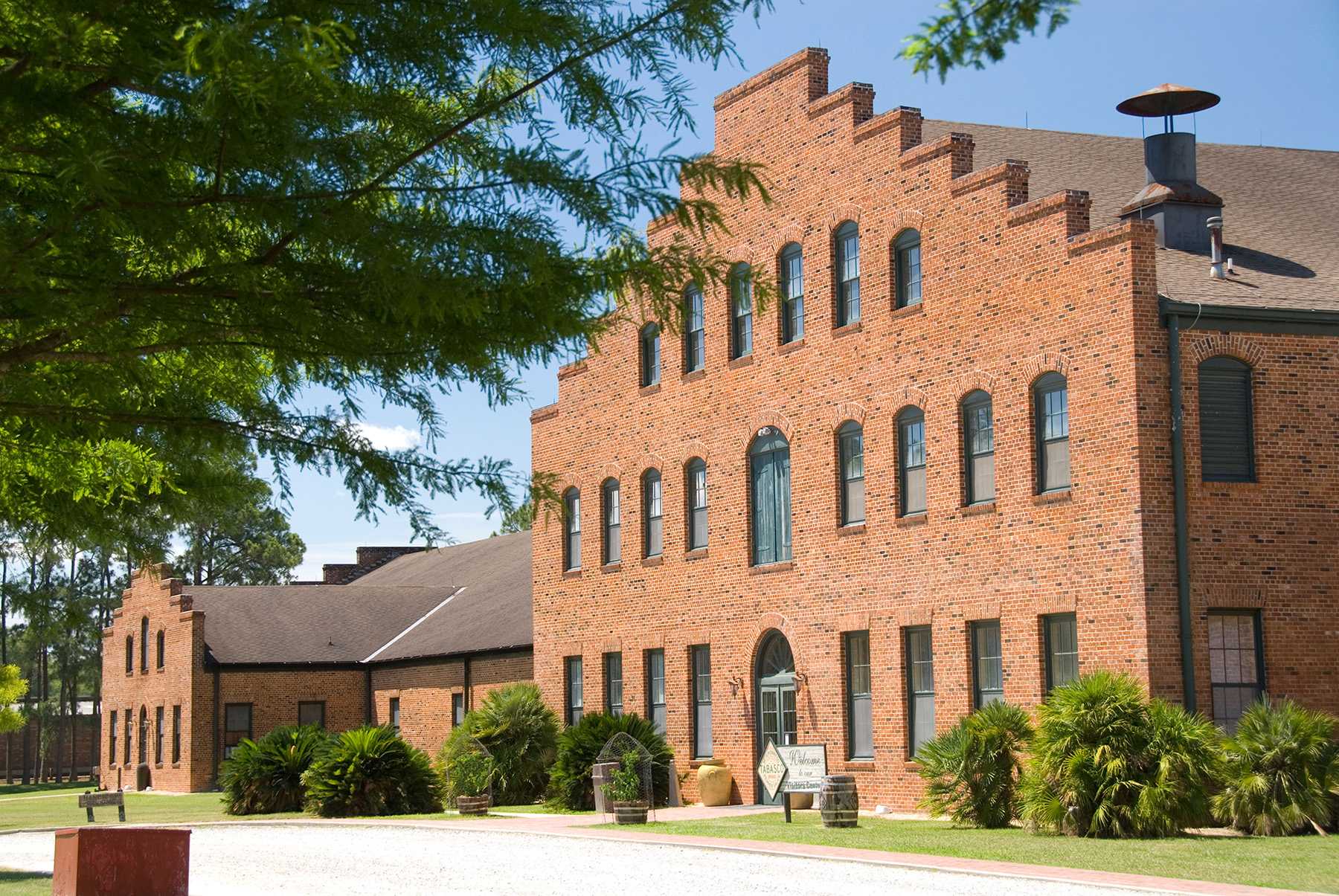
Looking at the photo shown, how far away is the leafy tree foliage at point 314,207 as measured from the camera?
762cm

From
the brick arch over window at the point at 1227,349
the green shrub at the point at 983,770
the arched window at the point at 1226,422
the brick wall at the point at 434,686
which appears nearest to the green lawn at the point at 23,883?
the green shrub at the point at 983,770

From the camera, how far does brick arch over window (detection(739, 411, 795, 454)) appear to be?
30594mm

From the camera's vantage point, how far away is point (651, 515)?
3512cm

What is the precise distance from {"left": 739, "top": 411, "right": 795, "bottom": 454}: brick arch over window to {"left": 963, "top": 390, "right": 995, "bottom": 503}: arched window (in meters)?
4.59

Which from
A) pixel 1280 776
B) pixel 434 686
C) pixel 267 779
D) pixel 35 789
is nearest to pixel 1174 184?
pixel 1280 776

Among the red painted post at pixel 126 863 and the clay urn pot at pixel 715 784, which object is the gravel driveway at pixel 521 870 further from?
the clay urn pot at pixel 715 784

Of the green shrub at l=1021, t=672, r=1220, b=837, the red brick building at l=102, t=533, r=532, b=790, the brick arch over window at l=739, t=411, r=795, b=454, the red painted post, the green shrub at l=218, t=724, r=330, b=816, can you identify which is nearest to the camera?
the red painted post

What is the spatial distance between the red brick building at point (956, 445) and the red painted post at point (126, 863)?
22.5ft

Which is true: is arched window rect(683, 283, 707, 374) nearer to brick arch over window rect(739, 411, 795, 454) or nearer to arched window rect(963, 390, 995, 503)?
brick arch over window rect(739, 411, 795, 454)

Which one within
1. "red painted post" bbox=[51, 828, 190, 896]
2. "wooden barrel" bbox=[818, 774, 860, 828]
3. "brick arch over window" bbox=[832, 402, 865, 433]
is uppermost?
"brick arch over window" bbox=[832, 402, 865, 433]

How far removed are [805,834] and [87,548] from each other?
1407 cm

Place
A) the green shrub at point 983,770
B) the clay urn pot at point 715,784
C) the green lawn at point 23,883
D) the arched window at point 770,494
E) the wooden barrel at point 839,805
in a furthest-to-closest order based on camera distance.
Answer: the clay urn pot at point 715,784, the arched window at point 770,494, the wooden barrel at point 839,805, the green shrub at point 983,770, the green lawn at point 23,883

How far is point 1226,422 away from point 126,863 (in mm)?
16418

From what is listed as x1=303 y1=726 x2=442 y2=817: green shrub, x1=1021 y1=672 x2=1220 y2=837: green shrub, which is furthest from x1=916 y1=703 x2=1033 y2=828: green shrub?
x1=303 y1=726 x2=442 y2=817: green shrub
